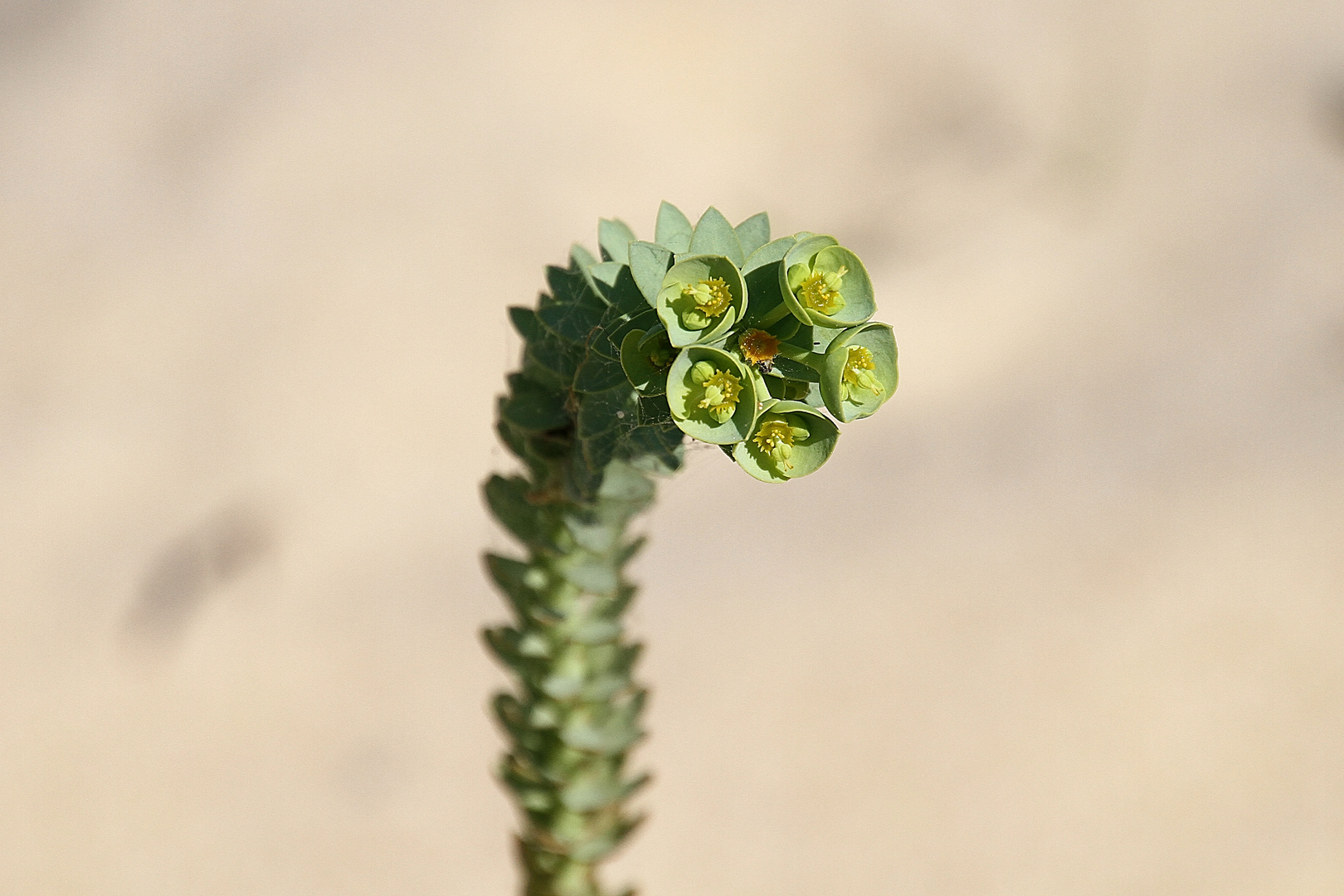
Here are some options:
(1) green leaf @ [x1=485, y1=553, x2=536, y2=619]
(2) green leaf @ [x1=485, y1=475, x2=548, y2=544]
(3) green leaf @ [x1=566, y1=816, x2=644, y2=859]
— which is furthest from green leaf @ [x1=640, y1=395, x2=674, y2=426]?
(3) green leaf @ [x1=566, y1=816, x2=644, y2=859]

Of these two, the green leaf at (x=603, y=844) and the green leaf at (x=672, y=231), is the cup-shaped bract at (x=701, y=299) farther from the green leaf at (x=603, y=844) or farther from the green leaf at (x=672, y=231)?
the green leaf at (x=603, y=844)

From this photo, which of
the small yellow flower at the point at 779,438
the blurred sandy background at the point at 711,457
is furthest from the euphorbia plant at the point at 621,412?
the blurred sandy background at the point at 711,457

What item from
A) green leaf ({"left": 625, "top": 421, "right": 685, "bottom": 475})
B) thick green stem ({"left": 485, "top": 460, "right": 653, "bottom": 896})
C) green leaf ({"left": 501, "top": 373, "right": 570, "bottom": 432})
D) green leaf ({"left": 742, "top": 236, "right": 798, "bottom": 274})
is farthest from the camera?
thick green stem ({"left": 485, "top": 460, "right": 653, "bottom": 896})

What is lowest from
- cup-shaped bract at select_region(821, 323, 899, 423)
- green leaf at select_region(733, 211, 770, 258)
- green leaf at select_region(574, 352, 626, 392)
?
cup-shaped bract at select_region(821, 323, 899, 423)

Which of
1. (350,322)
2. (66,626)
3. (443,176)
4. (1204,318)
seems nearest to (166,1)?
(443,176)

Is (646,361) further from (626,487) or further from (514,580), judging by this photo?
(514,580)

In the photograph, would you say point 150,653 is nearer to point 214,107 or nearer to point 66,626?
point 66,626

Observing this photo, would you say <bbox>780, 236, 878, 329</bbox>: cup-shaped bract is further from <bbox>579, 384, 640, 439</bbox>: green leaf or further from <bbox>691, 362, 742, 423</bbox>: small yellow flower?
<bbox>579, 384, 640, 439</bbox>: green leaf
